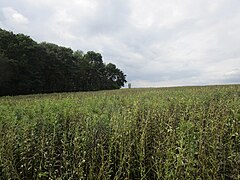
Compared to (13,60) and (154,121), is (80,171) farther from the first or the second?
(13,60)

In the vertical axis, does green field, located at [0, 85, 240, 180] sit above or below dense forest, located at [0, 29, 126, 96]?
below

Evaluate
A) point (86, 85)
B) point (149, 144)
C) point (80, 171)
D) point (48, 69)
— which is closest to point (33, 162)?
point (80, 171)

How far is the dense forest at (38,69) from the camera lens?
125 feet

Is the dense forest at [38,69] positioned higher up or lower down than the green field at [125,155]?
higher up

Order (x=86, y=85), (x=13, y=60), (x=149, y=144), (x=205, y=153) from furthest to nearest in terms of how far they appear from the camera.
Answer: (x=86, y=85)
(x=13, y=60)
(x=149, y=144)
(x=205, y=153)

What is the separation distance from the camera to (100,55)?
78.9 m

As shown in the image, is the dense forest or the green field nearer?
the green field

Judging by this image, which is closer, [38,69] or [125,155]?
[125,155]

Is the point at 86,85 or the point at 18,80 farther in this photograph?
the point at 86,85

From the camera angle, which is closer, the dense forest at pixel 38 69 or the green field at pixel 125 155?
the green field at pixel 125 155

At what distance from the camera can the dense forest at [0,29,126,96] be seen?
38.0 meters

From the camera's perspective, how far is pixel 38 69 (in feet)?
145

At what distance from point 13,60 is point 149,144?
120ft

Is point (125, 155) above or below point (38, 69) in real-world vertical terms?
below
